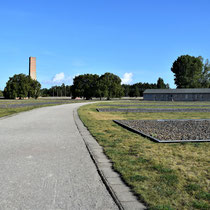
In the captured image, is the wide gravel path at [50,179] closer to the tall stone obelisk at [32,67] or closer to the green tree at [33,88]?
the green tree at [33,88]

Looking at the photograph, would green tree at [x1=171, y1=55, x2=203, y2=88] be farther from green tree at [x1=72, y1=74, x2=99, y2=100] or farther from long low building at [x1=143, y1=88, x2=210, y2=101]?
green tree at [x1=72, y1=74, x2=99, y2=100]

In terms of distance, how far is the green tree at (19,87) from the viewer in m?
85.2

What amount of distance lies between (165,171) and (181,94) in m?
74.1

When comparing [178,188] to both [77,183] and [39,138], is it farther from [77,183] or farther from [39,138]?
[39,138]

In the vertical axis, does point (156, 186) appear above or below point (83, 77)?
below

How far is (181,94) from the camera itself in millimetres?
74812

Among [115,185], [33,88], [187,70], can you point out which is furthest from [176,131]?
[33,88]

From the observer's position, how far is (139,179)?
13.7 ft

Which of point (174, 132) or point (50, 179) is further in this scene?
point (174, 132)

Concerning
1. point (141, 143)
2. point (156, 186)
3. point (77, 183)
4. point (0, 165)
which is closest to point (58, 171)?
point (77, 183)

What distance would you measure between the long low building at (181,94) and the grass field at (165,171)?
7042 cm

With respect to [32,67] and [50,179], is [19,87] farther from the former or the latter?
[50,179]

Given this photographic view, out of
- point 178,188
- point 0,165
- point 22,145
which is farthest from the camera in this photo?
point 22,145

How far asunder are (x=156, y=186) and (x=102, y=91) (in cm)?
7925
